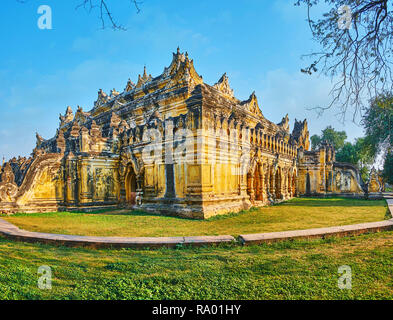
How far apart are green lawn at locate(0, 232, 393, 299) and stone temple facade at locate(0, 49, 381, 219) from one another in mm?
4924

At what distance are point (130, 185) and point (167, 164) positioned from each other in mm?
3798

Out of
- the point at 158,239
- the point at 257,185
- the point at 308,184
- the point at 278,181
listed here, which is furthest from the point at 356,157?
the point at 158,239

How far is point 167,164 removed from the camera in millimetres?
11211

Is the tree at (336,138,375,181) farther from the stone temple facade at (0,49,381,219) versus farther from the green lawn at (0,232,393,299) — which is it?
the green lawn at (0,232,393,299)

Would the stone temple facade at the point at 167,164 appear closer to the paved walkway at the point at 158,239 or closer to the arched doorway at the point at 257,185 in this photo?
the arched doorway at the point at 257,185

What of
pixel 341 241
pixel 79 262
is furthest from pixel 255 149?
pixel 79 262

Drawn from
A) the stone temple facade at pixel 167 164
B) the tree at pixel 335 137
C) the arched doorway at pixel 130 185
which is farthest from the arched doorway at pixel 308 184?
the tree at pixel 335 137

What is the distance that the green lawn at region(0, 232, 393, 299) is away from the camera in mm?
3049

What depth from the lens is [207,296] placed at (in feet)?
9.85

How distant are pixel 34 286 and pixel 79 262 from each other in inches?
40.4

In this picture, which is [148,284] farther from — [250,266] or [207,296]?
[250,266]

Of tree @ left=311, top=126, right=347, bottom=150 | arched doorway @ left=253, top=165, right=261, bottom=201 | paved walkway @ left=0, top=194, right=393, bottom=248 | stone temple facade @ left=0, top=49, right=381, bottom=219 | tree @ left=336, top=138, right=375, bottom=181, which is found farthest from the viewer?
tree @ left=311, top=126, right=347, bottom=150

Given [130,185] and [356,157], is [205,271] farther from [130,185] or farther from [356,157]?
[356,157]

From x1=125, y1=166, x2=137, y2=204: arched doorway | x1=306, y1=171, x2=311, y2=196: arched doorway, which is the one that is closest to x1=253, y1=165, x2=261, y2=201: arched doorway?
x1=125, y1=166, x2=137, y2=204: arched doorway
